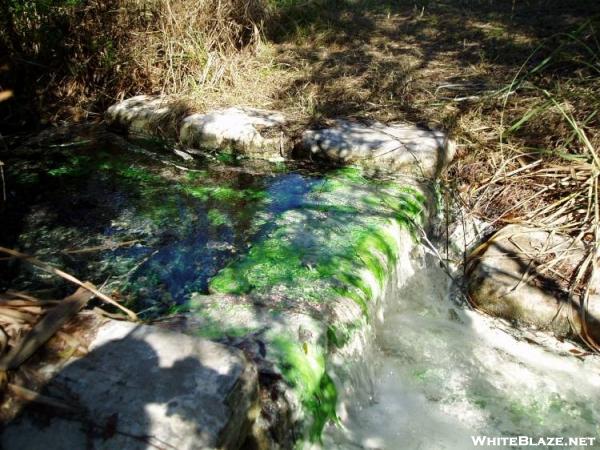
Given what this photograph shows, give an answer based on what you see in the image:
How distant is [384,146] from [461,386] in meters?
1.85

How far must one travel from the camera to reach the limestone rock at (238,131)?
12.4ft

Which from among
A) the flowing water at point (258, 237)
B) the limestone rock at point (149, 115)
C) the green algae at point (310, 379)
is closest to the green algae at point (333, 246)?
→ the flowing water at point (258, 237)

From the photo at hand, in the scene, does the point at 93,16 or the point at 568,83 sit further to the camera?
the point at 93,16

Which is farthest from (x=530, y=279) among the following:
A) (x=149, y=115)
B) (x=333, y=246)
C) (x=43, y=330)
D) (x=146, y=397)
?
(x=149, y=115)

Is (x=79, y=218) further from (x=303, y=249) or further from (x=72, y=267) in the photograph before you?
(x=303, y=249)

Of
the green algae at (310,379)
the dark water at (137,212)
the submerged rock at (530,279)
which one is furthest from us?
the submerged rock at (530,279)

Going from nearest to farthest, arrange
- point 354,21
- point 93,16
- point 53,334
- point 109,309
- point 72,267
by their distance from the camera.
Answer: point 53,334, point 109,309, point 72,267, point 93,16, point 354,21

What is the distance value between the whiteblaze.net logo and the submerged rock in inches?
24.7

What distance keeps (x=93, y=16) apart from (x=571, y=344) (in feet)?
15.7

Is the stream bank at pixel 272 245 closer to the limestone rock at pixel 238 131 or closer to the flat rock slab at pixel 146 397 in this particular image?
the limestone rock at pixel 238 131

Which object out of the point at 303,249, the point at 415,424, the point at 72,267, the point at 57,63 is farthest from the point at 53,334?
the point at 57,63

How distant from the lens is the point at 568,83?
11.9 feet

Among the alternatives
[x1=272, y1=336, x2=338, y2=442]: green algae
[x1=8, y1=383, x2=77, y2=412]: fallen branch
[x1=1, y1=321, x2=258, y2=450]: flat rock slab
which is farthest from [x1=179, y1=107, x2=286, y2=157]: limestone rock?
[x1=8, y1=383, x2=77, y2=412]: fallen branch

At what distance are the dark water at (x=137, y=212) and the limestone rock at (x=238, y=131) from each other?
155mm
